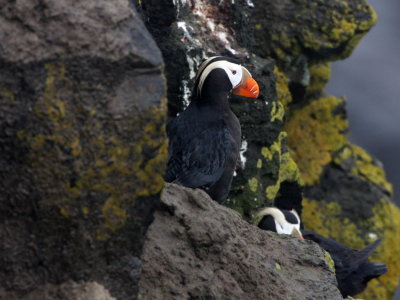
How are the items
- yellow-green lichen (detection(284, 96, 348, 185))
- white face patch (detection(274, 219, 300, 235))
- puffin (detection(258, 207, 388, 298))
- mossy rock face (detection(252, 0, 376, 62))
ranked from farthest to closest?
yellow-green lichen (detection(284, 96, 348, 185)) < mossy rock face (detection(252, 0, 376, 62)) < puffin (detection(258, 207, 388, 298)) < white face patch (detection(274, 219, 300, 235))

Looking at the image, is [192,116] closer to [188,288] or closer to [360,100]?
[188,288]

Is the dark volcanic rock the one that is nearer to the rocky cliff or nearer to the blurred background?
the rocky cliff

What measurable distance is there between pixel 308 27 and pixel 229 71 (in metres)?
2.72

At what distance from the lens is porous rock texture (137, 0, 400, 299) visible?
19.9ft

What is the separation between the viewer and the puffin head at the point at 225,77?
5293mm

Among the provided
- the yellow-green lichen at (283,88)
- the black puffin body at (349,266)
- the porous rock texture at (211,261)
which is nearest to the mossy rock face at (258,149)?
the black puffin body at (349,266)

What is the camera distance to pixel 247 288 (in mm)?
3396

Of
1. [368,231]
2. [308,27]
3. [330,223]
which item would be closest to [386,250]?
[368,231]

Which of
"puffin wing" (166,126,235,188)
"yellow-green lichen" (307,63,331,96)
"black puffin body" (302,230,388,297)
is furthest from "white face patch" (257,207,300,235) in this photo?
"yellow-green lichen" (307,63,331,96)

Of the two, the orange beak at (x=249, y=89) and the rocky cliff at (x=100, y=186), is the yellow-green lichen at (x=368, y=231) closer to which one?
the orange beak at (x=249, y=89)

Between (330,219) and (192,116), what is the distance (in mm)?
3355

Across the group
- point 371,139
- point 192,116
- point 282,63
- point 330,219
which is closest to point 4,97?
point 192,116

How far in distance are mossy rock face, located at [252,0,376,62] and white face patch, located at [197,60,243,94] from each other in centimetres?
227

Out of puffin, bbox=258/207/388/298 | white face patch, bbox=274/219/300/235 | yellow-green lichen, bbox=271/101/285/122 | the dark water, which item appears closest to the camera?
white face patch, bbox=274/219/300/235
